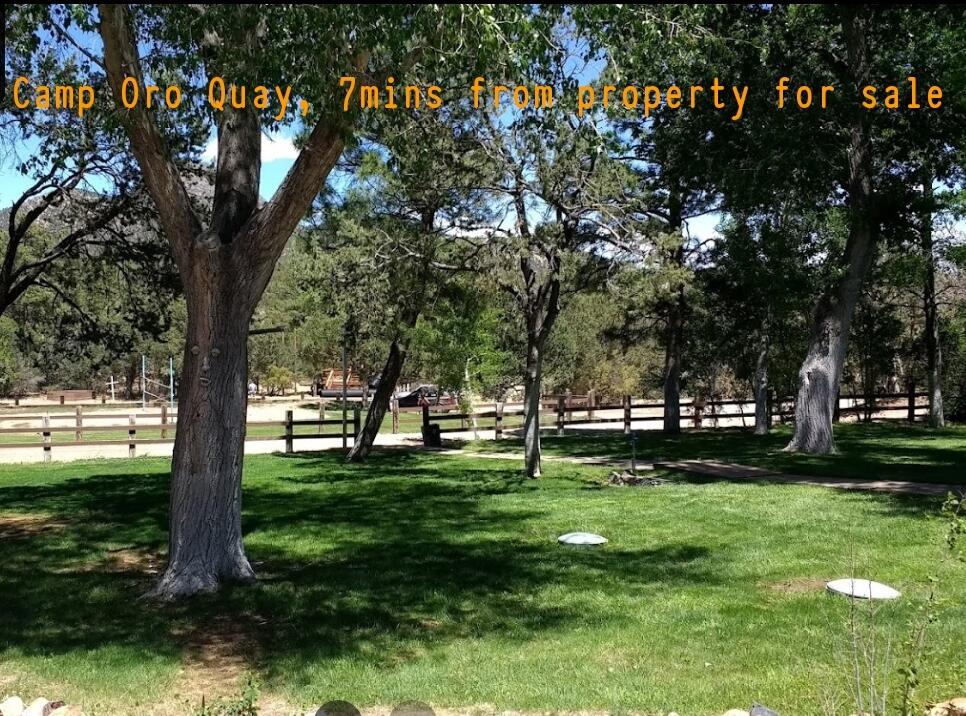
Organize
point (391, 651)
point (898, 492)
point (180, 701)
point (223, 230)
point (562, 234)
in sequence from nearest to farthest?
point (180, 701) < point (391, 651) < point (223, 230) < point (898, 492) < point (562, 234)

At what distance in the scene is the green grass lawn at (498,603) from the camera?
480 centimetres

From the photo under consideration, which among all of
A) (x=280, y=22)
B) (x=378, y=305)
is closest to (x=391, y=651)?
(x=280, y=22)

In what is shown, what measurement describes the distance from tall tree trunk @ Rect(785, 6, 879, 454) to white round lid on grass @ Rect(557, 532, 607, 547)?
10.8 meters

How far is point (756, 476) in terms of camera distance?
14.5 metres

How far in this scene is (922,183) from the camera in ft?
59.0

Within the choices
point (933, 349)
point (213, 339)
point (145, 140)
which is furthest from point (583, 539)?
point (933, 349)

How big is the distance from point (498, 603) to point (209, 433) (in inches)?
114

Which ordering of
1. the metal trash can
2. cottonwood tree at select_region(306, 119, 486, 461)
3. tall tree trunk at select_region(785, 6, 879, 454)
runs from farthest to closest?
the metal trash can → tall tree trunk at select_region(785, 6, 879, 454) → cottonwood tree at select_region(306, 119, 486, 461)

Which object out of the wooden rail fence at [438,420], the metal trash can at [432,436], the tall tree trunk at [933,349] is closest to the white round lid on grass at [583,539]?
the wooden rail fence at [438,420]

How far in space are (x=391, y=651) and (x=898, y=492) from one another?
29.7 feet

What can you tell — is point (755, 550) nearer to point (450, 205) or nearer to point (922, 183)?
point (450, 205)

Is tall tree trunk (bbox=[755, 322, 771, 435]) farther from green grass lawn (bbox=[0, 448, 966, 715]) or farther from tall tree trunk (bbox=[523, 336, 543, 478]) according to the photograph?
green grass lawn (bbox=[0, 448, 966, 715])

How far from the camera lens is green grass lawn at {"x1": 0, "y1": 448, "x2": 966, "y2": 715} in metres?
4.80

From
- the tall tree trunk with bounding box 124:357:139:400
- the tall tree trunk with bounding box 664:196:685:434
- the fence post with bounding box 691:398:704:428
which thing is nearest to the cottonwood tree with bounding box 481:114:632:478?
the tall tree trunk with bounding box 664:196:685:434
